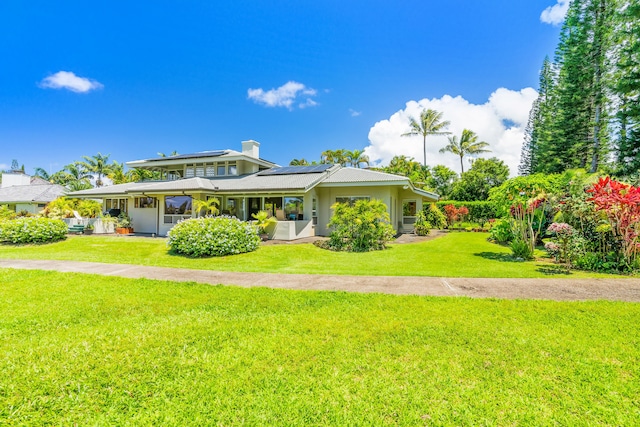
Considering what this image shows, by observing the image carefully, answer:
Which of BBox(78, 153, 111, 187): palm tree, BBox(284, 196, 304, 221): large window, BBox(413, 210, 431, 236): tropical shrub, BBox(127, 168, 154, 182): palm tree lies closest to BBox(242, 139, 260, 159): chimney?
BBox(284, 196, 304, 221): large window

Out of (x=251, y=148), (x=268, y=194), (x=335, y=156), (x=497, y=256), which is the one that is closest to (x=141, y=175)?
(x=251, y=148)

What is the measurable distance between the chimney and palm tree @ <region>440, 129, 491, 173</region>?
99.3 ft

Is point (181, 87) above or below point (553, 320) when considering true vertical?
above

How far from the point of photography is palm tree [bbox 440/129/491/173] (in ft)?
137

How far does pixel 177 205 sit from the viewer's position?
19.2m

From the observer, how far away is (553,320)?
4898 millimetres

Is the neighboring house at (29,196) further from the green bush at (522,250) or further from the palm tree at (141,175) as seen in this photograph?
the green bush at (522,250)

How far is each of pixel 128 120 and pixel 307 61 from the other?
22396 millimetres

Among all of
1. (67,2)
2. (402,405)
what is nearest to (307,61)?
(67,2)

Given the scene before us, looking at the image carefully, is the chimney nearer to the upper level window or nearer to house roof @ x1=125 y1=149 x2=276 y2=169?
house roof @ x1=125 y1=149 x2=276 y2=169

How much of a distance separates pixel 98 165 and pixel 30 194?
15.3 m

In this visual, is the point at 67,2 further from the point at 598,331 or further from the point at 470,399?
the point at 598,331

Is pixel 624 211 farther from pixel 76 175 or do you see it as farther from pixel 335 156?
pixel 76 175

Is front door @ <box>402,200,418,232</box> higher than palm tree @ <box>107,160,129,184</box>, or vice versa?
palm tree @ <box>107,160,129,184</box>
